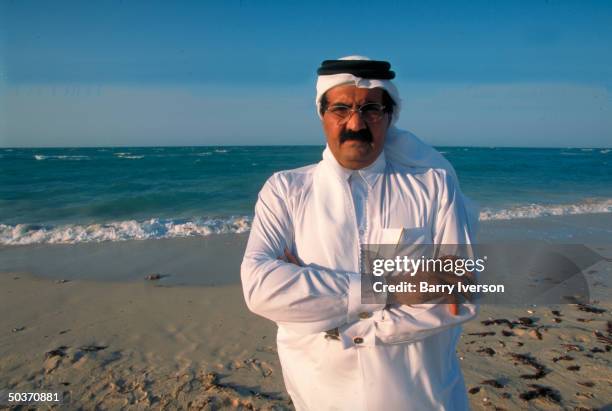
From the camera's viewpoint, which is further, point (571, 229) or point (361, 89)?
point (571, 229)

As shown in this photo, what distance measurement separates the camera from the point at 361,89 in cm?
169

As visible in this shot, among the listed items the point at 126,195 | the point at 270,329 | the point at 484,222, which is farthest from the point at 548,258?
the point at 126,195

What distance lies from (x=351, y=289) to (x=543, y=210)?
44.1 feet

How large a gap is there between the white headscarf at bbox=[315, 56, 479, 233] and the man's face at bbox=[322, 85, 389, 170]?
28mm

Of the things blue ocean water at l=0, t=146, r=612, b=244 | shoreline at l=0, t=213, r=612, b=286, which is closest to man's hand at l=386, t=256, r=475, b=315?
shoreline at l=0, t=213, r=612, b=286

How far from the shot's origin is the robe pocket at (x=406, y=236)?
163 centimetres

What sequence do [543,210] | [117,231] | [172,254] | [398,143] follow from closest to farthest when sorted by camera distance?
[398,143] → [172,254] → [117,231] → [543,210]

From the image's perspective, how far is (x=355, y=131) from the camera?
166 cm

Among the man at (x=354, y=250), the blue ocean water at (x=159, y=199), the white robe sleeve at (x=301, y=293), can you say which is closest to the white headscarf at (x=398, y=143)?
the man at (x=354, y=250)

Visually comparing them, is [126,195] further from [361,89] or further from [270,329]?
[361,89]

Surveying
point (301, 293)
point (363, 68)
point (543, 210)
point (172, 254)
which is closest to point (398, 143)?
point (363, 68)

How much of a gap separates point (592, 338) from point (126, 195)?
1674 cm

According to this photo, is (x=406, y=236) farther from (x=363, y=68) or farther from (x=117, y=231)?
(x=117, y=231)

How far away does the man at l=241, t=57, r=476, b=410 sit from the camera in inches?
58.7
